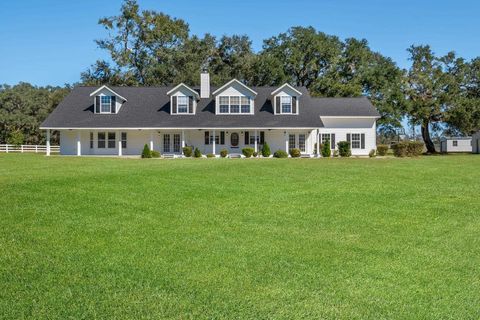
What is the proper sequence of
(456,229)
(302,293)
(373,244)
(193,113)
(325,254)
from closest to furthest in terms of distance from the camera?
(302,293) < (325,254) < (373,244) < (456,229) < (193,113)

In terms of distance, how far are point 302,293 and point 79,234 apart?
15.5ft

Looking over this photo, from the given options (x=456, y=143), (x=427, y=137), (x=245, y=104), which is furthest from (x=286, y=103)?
(x=456, y=143)

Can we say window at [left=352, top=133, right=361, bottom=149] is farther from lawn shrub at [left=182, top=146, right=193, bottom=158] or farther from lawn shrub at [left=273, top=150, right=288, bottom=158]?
lawn shrub at [left=182, top=146, right=193, bottom=158]

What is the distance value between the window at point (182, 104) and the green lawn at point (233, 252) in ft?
87.1

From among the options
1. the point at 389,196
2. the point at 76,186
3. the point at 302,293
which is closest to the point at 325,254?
the point at 302,293

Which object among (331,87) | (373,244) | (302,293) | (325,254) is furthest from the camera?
(331,87)

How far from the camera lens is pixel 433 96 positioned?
54.8 metres

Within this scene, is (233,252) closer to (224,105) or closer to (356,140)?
(224,105)

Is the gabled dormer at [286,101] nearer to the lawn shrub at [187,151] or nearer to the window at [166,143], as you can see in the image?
the lawn shrub at [187,151]

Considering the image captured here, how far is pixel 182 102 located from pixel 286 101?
348 inches

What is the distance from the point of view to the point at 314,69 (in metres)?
55.8

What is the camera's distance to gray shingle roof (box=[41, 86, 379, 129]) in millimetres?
39141

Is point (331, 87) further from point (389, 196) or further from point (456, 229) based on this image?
point (456, 229)

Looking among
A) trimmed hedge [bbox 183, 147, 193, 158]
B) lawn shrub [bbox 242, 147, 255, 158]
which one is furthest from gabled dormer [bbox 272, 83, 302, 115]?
trimmed hedge [bbox 183, 147, 193, 158]
